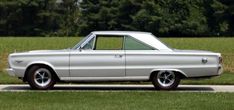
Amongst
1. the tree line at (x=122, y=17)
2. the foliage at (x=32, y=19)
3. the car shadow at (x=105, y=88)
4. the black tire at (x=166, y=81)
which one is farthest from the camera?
the foliage at (x=32, y=19)

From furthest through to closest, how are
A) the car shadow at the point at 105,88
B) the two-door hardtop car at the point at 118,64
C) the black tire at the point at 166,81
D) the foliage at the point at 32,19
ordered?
the foliage at the point at 32,19, the car shadow at the point at 105,88, the black tire at the point at 166,81, the two-door hardtop car at the point at 118,64

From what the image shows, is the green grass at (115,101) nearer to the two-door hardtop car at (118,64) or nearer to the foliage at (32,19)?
the two-door hardtop car at (118,64)

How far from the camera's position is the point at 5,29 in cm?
9269

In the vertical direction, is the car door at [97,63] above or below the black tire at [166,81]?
above

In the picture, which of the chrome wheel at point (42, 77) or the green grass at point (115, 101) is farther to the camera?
the chrome wheel at point (42, 77)

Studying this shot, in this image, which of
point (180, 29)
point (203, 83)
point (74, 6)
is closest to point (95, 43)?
point (203, 83)

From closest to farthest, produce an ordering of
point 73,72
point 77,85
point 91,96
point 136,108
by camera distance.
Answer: point 136,108, point 91,96, point 73,72, point 77,85

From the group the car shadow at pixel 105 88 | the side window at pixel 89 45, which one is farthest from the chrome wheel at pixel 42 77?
the side window at pixel 89 45

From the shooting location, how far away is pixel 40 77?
13.5 m

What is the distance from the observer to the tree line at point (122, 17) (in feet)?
277

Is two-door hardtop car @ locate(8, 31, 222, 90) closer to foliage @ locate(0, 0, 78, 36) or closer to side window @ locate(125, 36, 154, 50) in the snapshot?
side window @ locate(125, 36, 154, 50)

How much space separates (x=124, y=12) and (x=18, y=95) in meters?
76.3

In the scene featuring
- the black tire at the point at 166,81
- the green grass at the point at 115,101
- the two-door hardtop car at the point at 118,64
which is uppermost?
the two-door hardtop car at the point at 118,64

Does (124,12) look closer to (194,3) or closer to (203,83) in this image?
(194,3)
